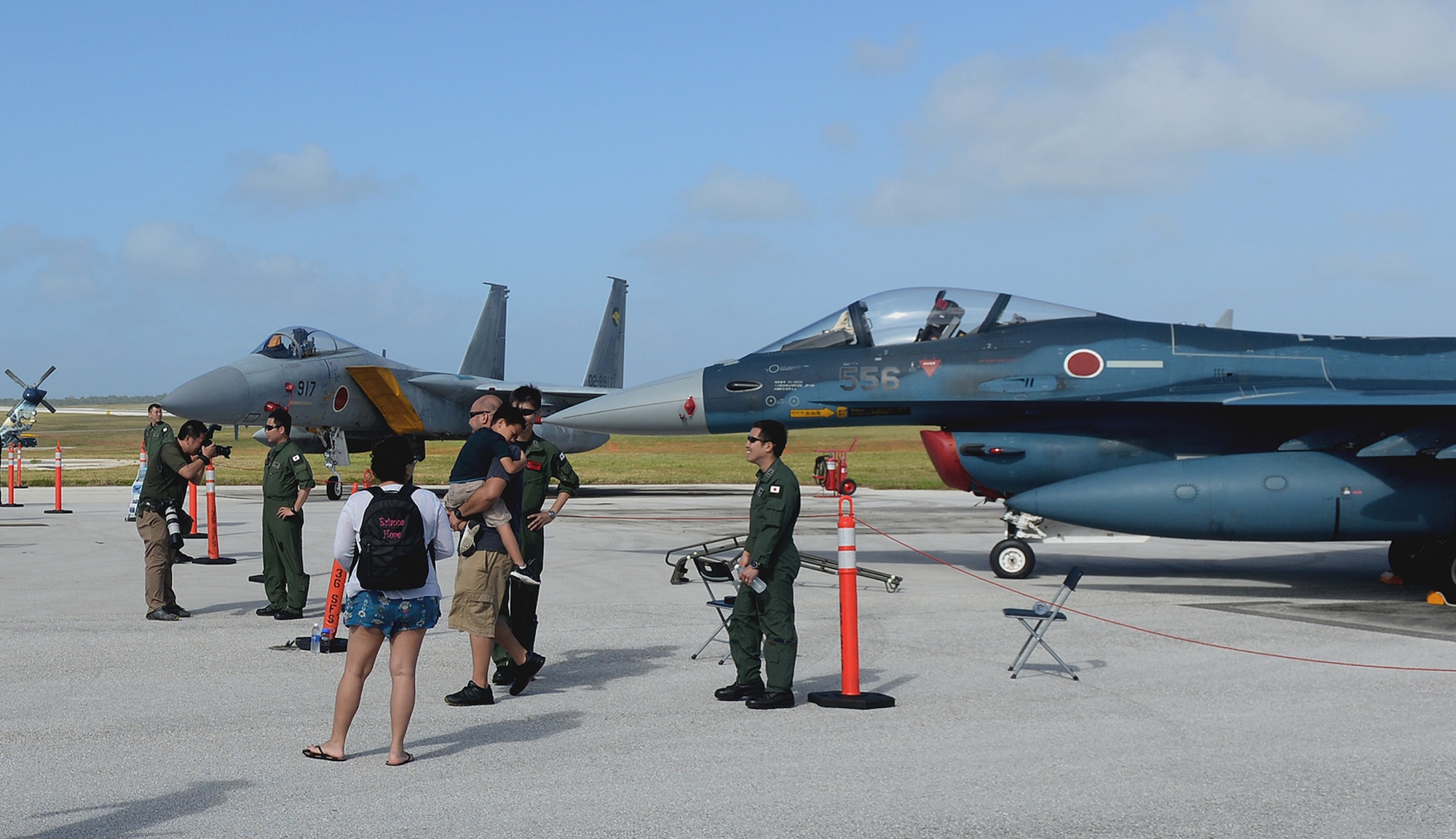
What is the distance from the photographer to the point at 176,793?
16.4 feet

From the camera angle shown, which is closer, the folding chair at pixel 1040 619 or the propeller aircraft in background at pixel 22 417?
the folding chair at pixel 1040 619

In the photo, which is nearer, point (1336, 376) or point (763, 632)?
point (763, 632)

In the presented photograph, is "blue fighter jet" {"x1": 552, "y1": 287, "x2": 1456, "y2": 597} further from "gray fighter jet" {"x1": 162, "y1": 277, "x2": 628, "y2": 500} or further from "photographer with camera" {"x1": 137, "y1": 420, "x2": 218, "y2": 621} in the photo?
"gray fighter jet" {"x1": 162, "y1": 277, "x2": 628, "y2": 500}

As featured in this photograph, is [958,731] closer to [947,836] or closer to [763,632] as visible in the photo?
[763,632]

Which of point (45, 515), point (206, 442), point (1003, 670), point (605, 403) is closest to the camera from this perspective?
point (1003, 670)

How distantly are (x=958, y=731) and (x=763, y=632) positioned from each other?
1246 mm

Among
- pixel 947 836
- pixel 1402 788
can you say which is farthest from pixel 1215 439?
pixel 947 836

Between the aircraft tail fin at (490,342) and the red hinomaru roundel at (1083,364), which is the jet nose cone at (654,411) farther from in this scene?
the aircraft tail fin at (490,342)

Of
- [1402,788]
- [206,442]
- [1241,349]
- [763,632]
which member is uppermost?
[1241,349]

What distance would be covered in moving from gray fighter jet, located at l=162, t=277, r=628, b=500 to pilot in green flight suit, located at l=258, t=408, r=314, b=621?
1143 cm

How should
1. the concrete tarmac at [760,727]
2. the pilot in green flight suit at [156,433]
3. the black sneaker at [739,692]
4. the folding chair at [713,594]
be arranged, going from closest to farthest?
the concrete tarmac at [760,727], the black sneaker at [739,692], the folding chair at [713,594], the pilot in green flight suit at [156,433]

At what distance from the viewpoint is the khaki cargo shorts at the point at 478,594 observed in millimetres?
6664

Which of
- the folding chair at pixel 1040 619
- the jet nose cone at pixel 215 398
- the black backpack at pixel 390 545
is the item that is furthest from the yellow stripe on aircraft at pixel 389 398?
the black backpack at pixel 390 545

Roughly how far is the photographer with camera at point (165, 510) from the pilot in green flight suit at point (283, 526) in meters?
0.58
